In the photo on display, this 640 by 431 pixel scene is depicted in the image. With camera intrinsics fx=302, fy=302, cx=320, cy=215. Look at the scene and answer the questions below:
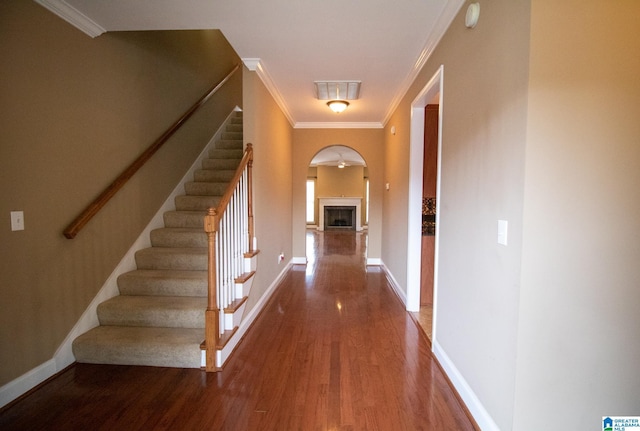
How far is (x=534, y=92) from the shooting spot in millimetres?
1229

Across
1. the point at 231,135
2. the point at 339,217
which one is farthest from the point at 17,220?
the point at 339,217

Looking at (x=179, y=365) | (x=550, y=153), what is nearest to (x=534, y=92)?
(x=550, y=153)

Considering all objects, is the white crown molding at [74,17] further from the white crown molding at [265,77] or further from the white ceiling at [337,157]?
the white ceiling at [337,157]

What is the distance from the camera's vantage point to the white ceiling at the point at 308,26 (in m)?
2.03

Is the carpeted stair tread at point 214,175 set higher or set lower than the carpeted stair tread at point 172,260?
higher

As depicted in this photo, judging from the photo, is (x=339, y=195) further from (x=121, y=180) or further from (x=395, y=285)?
(x=121, y=180)

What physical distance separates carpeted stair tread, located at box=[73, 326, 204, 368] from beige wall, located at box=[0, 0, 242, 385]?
0.21 metres

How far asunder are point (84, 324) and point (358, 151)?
4.52 metres

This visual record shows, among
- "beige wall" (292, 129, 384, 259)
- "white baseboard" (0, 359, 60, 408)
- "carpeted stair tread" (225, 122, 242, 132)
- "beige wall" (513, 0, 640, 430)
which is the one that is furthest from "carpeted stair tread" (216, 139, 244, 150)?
"beige wall" (513, 0, 640, 430)

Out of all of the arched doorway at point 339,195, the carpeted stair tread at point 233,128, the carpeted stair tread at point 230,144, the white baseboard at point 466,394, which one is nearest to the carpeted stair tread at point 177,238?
the carpeted stair tread at point 230,144

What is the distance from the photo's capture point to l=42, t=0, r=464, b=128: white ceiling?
2.03m

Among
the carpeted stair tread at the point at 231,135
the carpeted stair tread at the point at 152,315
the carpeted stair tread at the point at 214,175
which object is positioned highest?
the carpeted stair tread at the point at 231,135

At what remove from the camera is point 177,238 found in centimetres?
312

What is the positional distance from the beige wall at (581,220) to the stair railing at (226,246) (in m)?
1.84
